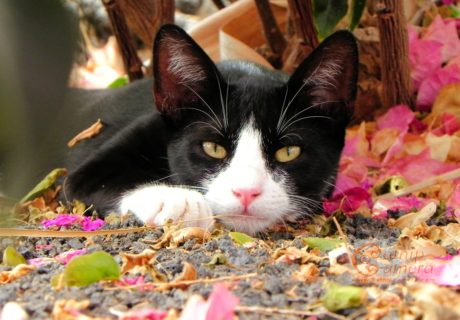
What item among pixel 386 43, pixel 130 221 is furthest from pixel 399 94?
pixel 130 221

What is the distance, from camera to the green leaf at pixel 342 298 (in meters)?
0.92

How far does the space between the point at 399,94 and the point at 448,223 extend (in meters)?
0.88

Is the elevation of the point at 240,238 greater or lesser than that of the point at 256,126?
lesser

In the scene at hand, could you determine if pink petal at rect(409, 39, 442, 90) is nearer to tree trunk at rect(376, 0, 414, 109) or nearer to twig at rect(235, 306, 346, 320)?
tree trunk at rect(376, 0, 414, 109)

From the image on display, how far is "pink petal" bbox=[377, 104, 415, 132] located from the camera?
2.37 meters

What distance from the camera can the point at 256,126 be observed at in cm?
164

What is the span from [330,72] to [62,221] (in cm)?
82

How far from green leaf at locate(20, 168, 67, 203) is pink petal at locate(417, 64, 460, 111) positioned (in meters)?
1.42

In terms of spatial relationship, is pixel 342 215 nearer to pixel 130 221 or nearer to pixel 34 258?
pixel 130 221

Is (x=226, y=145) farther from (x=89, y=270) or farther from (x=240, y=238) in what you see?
(x=89, y=270)

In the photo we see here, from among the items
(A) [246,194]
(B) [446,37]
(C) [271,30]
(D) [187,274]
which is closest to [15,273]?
(D) [187,274]

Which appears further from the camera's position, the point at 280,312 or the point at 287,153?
the point at 287,153

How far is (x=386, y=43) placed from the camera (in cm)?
221

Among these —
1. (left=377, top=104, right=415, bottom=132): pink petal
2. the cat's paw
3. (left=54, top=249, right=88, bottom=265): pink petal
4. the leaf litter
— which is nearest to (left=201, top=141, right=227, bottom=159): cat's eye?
the cat's paw
